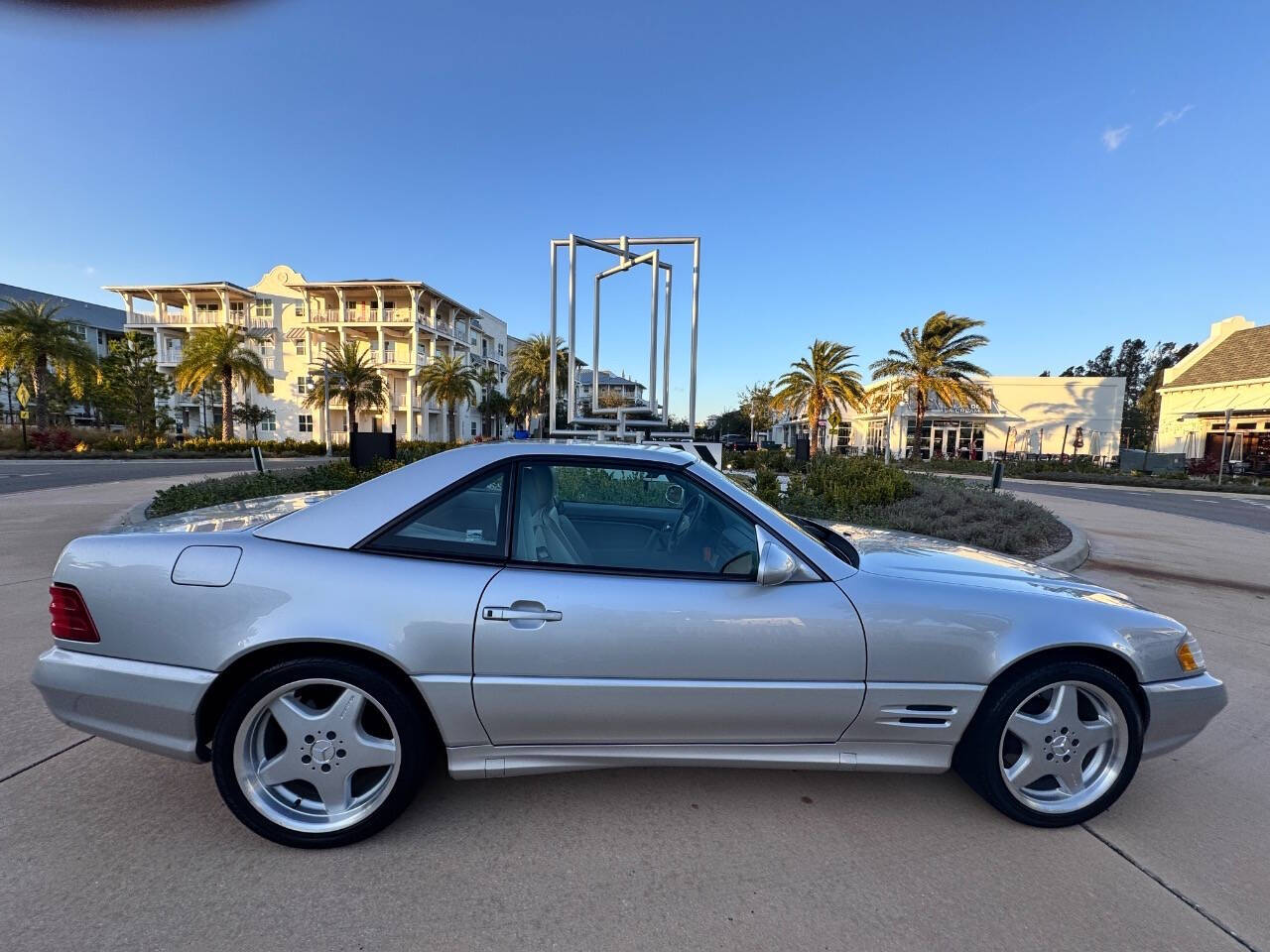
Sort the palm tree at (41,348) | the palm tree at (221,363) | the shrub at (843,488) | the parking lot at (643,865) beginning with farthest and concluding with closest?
1. the palm tree at (221,363)
2. the palm tree at (41,348)
3. the shrub at (843,488)
4. the parking lot at (643,865)

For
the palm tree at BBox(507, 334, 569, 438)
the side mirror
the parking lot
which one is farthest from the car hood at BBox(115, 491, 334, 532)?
the palm tree at BBox(507, 334, 569, 438)

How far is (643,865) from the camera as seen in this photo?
81.0 inches

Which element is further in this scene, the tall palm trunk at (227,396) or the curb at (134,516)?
the tall palm trunk at (227,396)

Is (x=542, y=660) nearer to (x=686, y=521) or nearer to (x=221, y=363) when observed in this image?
(x=686, y=521)

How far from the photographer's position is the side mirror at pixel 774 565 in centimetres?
207

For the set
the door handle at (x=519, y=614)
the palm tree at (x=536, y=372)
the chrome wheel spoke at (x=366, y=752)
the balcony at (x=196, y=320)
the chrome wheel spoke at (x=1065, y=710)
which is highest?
the balcony at (x=196, y=320)

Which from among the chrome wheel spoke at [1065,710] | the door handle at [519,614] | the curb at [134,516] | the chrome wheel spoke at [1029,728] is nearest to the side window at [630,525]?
the door handle at [519,614]

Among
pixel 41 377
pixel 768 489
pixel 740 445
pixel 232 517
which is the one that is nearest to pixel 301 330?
pixel 41 377

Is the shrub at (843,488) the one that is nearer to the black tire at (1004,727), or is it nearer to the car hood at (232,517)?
the black tire at (1004,727)

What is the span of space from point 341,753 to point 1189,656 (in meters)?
3.34

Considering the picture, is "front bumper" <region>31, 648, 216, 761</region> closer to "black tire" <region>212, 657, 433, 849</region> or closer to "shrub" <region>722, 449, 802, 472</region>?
"black tire" <region>212, 657, 433, 849</region>

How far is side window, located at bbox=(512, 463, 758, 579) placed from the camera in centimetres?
227

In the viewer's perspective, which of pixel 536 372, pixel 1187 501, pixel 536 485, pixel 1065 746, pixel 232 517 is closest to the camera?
pixel 1065 746

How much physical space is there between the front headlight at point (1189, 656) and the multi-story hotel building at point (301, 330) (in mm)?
46616
